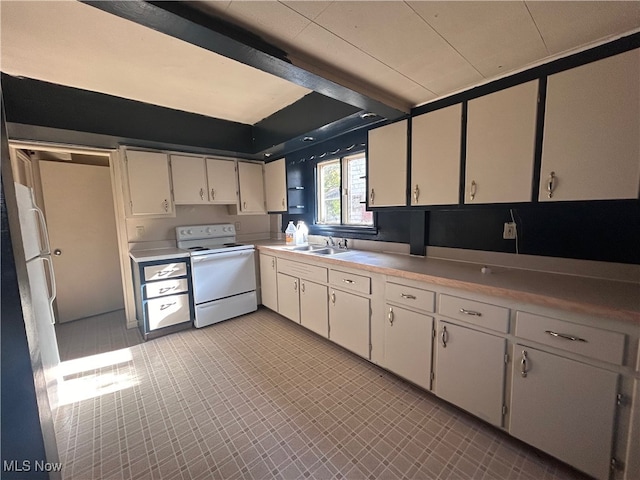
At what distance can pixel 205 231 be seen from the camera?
3455 millimetres

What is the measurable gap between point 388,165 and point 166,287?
263cm

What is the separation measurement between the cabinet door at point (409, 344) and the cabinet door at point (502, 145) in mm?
927

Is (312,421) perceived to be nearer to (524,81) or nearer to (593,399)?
(593,399)

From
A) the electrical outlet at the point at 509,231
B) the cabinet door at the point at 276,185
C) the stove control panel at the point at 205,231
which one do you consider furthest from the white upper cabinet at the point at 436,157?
the stove control panel at the point at 205,231

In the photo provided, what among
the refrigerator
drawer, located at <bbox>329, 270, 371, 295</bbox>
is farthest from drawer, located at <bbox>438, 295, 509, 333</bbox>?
the refrigerator

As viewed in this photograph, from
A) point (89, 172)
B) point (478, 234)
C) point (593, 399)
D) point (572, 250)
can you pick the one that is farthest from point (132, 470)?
point (89, 172)

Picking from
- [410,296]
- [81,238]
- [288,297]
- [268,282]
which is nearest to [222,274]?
[268,282]

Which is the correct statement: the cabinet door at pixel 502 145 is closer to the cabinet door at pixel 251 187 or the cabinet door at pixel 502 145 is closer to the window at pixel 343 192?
the window at pixel 343 192

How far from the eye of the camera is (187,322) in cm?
301

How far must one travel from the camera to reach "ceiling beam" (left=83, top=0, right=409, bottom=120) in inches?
38.1

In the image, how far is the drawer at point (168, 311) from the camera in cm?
275

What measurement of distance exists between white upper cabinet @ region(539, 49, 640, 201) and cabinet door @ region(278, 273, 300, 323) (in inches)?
90.1

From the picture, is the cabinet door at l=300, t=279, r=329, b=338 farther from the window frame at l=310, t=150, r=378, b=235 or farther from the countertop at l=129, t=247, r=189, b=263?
the countertop at l=129, t=247, r=189, b=263

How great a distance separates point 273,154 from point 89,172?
240cm
